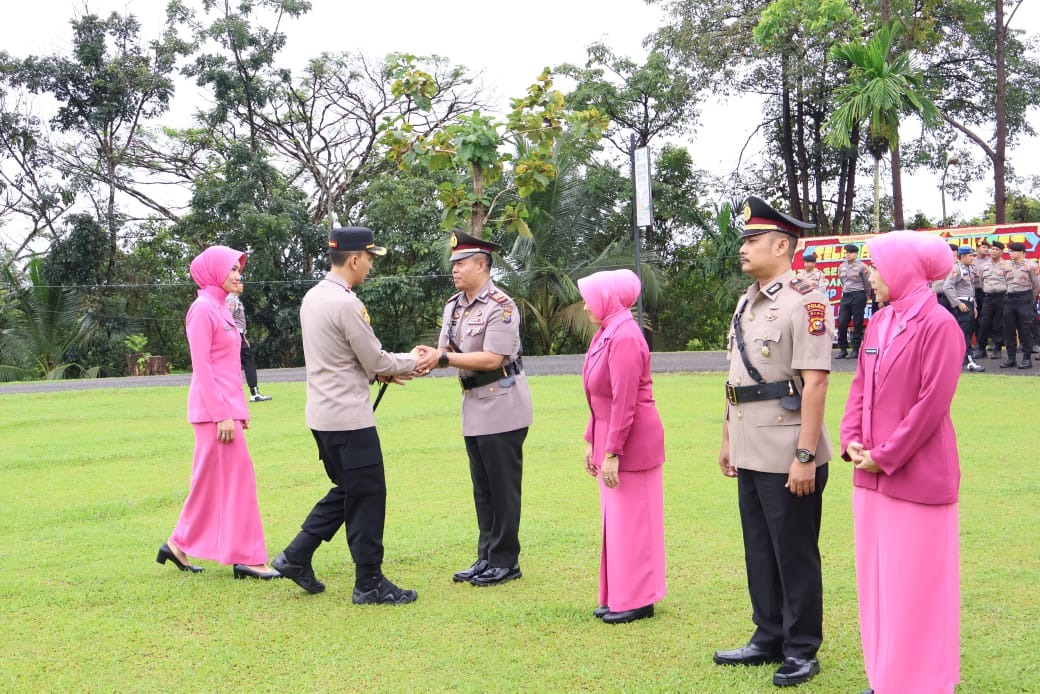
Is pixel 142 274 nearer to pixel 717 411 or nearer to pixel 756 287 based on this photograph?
pixel 717 411

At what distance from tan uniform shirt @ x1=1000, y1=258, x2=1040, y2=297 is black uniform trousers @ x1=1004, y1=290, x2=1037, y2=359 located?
8 cm

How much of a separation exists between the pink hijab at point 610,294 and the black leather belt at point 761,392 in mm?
821

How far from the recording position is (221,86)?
27.6 meters

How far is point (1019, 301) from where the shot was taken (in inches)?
604

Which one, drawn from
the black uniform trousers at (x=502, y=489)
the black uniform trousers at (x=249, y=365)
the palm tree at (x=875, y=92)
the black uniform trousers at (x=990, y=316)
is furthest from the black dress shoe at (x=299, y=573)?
the palm tree at (x=875, y=92)

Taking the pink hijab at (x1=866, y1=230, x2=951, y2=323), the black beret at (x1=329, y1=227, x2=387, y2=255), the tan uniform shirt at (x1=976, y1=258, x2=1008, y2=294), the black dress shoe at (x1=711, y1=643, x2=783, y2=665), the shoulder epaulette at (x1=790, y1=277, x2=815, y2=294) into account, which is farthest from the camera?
the tan uniform shirt at (x1=976, y1=258, x2=1008, y2=294)

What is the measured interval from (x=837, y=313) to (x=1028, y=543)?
43.1 feet

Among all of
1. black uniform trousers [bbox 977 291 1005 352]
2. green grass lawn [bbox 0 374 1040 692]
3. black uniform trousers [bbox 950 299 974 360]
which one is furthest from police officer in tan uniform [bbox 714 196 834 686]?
black uniform trousers [bbox 977 291 1005 352]

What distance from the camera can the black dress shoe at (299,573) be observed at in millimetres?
5453

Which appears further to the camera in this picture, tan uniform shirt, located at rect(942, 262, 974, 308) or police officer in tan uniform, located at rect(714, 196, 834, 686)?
tan uniform shirt, located at rect(942, 262, 974, 308)

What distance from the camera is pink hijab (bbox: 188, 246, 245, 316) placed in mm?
5965

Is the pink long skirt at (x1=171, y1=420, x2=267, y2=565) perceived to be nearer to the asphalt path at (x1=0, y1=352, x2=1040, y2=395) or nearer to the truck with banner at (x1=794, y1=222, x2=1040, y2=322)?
the asphalt path at (x1=0, y1=352, x2=1040, y2=395)

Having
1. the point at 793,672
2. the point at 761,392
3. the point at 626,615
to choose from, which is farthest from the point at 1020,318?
the point at 793,672

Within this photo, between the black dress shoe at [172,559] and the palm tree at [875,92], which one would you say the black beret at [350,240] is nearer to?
the black dress shoe at [172,559]
